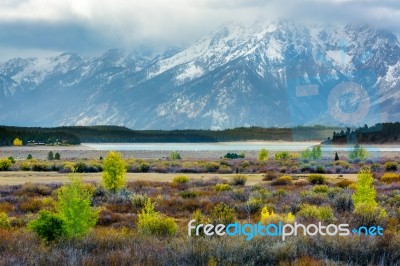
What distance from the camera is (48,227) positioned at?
1320cm

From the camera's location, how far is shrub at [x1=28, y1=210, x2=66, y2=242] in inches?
516

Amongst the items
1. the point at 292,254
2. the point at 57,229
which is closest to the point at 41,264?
the point at 57,229

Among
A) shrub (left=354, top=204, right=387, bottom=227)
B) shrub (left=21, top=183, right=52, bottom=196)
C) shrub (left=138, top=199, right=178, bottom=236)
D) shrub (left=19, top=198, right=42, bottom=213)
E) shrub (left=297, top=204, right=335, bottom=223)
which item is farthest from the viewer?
shrub (left=21, top=183, right=52, bottom=196)

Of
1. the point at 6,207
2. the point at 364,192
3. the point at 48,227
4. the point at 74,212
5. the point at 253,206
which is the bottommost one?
the point at 6,207

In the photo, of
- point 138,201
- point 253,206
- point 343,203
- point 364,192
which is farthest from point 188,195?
point 364,192

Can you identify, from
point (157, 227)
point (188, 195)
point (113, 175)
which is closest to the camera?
point (157, 227)

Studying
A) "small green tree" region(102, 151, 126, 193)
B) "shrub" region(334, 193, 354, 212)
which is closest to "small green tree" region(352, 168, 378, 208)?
"shrub" region(334, 193, 354, 212)

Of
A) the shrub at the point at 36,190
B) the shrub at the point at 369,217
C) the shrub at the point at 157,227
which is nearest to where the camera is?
the shrub at the point at 157,227

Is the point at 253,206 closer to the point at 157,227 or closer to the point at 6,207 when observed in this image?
the point at 157,227

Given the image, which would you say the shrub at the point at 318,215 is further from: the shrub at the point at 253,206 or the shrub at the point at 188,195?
the shrub at the point at 188,195

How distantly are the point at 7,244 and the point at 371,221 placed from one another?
9386 millimetres

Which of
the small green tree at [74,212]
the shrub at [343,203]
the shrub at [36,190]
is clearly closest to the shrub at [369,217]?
the shrub at [343,203]

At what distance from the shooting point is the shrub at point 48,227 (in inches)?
516

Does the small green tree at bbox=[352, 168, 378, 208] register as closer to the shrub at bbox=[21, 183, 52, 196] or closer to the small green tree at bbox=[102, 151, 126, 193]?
the small green tree at bbox=[102, 151, 126, 193]
